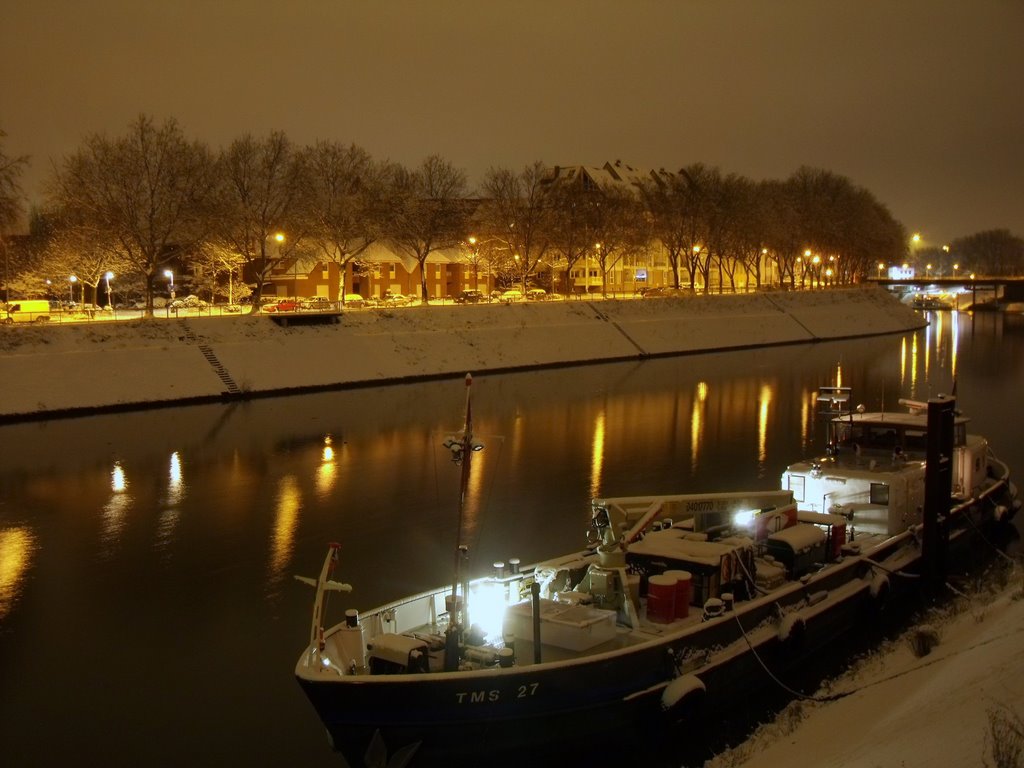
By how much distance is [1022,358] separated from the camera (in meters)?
69.0

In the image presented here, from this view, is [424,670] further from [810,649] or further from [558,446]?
[558,446]

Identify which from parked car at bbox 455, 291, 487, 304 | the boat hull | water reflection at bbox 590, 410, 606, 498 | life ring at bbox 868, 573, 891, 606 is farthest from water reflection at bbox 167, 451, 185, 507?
parked car at bbox 455, 291, 487, 304

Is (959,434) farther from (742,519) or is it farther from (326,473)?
(326,473)

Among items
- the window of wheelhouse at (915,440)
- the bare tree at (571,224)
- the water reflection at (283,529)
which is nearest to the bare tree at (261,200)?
the bare tree at (571,224)

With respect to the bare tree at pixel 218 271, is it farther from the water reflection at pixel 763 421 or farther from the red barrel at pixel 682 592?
the red barrel at pixel 682 592

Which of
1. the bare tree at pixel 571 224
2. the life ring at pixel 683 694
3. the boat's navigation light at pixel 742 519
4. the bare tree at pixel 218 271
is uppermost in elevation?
the bare tree at pixel 571 224

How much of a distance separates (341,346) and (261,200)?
44.2 ft

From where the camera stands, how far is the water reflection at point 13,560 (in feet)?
63.4

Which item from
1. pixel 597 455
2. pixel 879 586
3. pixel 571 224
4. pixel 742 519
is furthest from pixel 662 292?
pixel 742 519

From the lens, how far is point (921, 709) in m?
11.6

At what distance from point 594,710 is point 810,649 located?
207 inches

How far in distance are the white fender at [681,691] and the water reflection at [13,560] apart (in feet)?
42.5

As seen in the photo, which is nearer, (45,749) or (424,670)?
(424,670)

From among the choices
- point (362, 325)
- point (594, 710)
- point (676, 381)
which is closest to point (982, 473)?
point (594, 710)
